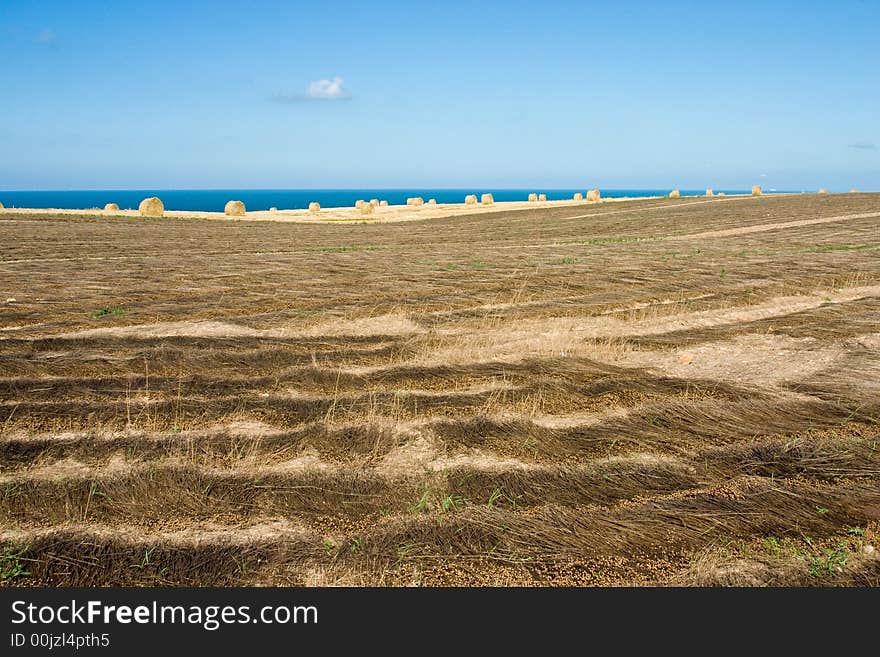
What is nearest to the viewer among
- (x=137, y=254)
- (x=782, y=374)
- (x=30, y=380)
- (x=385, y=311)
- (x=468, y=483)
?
(x=468, y=483)

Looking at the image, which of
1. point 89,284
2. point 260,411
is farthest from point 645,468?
point 89,284

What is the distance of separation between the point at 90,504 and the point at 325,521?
166cm

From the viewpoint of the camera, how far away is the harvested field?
4.20 meters

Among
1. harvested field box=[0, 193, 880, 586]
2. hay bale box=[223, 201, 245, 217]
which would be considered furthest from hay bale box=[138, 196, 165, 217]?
harvested field box=[0, 193, 880, 586]

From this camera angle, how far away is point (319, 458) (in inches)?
220

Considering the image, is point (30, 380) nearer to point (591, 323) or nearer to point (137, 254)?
point (591, 323)

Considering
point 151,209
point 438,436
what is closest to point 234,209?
point 151,209

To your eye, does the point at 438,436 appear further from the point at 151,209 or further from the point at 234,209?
the point at 234,209

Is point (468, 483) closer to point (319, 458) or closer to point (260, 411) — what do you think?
point (319, 458)

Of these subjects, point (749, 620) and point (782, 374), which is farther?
point (782, 374)

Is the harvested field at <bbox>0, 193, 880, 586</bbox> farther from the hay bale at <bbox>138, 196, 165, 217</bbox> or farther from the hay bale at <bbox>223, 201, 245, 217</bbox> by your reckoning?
the hay bale at <bbox>223, 201, 245, 217</bbox>

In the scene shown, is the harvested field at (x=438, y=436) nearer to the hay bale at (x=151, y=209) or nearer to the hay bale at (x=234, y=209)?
the hay bale at (x=151, y=209)

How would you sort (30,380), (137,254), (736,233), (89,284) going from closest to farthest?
(30,380)
(89,284)
(137,254)
(736,233)

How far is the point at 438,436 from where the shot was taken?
19.8ft
